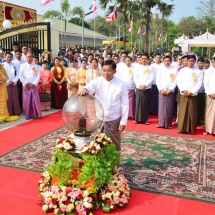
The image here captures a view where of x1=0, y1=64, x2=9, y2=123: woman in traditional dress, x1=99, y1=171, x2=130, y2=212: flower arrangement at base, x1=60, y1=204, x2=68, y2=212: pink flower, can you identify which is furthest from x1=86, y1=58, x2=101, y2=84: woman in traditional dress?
x1=60, y1=204, x2=68, y2=212: pink flower

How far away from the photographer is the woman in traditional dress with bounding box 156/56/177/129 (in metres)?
6.12

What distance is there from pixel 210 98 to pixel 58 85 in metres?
4.23

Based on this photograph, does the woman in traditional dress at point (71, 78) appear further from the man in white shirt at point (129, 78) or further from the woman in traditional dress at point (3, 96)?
the woman in traditional dress at point (3, 96)

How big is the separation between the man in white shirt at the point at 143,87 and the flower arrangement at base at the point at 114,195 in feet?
11.8

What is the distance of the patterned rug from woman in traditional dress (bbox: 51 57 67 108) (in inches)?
110

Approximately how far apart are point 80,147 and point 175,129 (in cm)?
357

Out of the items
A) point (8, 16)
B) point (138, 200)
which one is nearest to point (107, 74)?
point (138, 200)

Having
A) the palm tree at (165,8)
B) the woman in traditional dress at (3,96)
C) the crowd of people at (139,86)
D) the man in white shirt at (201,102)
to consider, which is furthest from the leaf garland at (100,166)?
the palm tree at (165,8)

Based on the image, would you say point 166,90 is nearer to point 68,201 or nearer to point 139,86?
point 139,86

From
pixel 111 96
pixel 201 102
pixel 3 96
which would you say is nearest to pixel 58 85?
pixel 3 96

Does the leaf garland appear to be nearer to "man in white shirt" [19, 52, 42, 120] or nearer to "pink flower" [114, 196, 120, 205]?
"pink flower" [114, 196, 120, 205]

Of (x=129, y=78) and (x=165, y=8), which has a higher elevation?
(x=165, y=8)

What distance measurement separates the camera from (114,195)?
2.96 m

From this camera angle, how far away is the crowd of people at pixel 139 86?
5.74 m
